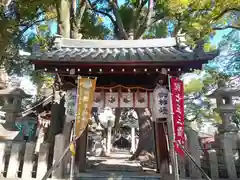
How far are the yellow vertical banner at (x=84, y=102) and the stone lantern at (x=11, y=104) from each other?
303 cm

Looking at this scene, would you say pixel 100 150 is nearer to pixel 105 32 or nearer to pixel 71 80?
pixel 105 32

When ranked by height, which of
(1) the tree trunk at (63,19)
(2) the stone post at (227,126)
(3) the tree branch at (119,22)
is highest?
(3) the tree branch at (119,22)

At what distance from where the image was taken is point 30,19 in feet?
36.2

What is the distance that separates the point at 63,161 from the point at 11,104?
9.91ft

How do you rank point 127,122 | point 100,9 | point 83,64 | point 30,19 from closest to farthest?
point 83,64
point 30,19
point 100,9
point 127,122

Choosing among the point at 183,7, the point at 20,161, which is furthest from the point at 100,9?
the point at 20,161

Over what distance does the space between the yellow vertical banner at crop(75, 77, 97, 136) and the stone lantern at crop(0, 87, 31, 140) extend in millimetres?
3027

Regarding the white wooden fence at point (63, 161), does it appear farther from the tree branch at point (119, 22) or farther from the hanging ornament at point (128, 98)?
the tree branch at point (119, 22)

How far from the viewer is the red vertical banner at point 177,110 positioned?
5.51m

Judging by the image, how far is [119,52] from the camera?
6.77 metres

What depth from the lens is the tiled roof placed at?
Result: 5.66 m

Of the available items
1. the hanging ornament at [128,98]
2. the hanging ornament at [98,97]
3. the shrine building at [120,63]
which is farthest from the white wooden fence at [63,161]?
the hanging ornament at [128,98]

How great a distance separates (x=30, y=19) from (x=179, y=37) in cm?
818

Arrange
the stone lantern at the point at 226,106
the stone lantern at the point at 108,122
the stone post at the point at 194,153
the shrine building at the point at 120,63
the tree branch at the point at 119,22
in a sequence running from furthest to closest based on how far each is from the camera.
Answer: the stone lantern at the point at 108,122, the tree branch at the point at 119,22, the stone lantern at the point at 226,106, the stone post at the point at 194,153, the shrine building at the point at 120,63
